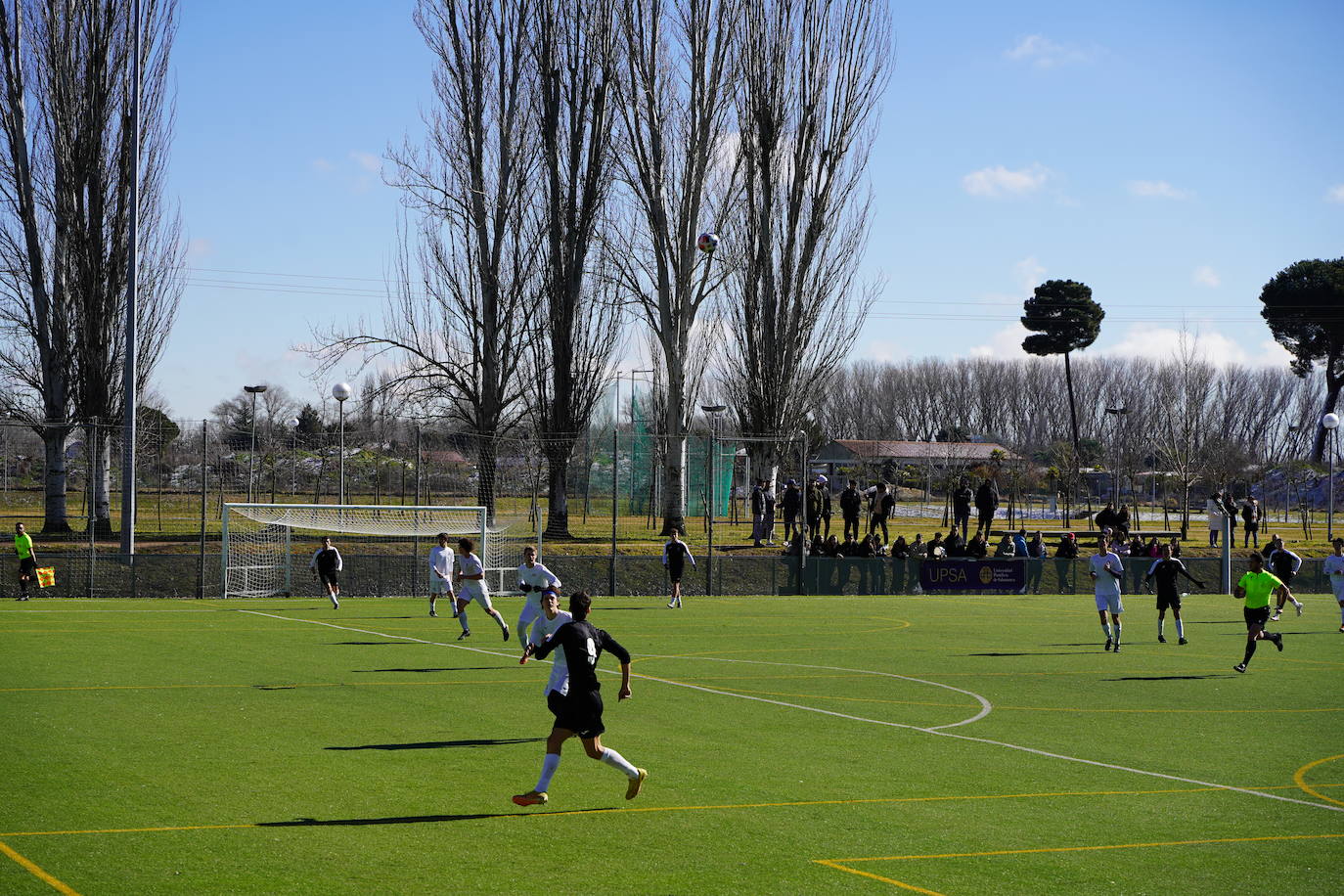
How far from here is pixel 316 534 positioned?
3719 cm

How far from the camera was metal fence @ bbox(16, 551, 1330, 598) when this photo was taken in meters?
33.2

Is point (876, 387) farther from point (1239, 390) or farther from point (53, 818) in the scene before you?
point (53, 818)

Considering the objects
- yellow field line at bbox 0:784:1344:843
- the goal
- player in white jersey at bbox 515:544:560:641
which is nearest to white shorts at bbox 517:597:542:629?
player in white jersey at bbox 515:544:560:641

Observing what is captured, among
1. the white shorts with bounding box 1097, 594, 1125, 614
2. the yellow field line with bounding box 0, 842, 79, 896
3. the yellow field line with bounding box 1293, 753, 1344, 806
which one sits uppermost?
the white shorts with bounding box 1097, 594, 1125, 614

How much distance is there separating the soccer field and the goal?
1095cm

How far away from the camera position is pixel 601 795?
11.1 metres

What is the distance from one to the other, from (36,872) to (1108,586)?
20.1m

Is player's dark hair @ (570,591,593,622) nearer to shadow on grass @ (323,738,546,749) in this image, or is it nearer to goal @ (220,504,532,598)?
shadow on grass @ (323,738,546,749)

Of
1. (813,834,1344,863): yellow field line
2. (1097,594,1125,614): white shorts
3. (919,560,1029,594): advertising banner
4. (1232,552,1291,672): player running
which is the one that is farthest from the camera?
(919,560,1029,594): advertising banner

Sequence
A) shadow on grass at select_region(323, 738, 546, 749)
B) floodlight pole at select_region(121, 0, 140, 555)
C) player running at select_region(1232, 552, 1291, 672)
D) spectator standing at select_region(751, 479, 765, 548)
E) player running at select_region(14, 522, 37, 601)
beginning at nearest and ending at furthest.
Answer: shadow on grass at select_region(323, 738, 546, 749)
player running at select_region(1232, 552, 1291, 672)
player running at select_region(14, 522, 37, 601)
floodlight pole at select_region(121, 0, 140, 555)
spectator standing at select_region(751, 479, 765, 548)

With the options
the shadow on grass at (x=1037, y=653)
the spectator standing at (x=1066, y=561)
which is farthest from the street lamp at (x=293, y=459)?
the spectator standing at (x=1066, y=561)

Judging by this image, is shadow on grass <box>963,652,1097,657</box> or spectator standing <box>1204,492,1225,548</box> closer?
shadow on grass <box>963,652,1097,657</box>

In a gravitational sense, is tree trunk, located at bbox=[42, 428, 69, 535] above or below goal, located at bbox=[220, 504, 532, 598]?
above

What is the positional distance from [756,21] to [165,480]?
88.6 ft
